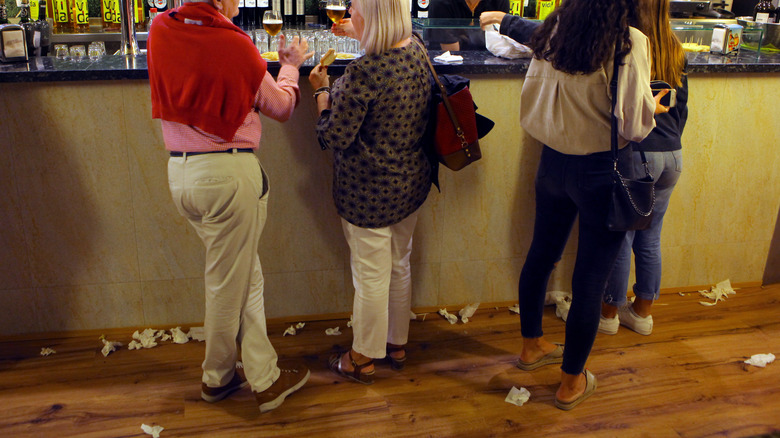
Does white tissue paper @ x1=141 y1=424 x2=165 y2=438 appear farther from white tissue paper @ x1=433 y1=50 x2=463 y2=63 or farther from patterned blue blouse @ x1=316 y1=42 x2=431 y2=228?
white tissue paper @ x1=433 y1=50 x2=463 y2=63

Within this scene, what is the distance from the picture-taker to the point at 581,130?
6.93ft

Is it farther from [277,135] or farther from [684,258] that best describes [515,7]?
[277,135]

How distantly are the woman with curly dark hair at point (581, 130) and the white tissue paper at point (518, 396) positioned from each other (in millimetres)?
115

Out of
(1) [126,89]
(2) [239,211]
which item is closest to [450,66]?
(2) [239,211]

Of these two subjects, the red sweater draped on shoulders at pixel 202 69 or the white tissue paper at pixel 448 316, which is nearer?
the red sweater draped on shoulders at pixel 202 69

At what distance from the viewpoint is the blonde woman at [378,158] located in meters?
2.10

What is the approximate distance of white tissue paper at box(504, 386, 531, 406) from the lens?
253 centimetres

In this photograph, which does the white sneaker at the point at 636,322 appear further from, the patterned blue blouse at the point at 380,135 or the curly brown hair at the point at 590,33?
the curly brown hair at the point at 590,33

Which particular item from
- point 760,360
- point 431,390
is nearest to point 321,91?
point 431,390

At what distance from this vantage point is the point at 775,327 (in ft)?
10.2

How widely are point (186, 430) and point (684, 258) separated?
8.02 feet

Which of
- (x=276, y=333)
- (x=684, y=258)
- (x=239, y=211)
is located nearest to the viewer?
(x=239, y=211)

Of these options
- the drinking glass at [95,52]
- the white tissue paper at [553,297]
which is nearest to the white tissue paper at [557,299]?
the white tissue paper at [553,297]

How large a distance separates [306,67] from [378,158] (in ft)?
1.85
